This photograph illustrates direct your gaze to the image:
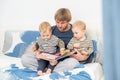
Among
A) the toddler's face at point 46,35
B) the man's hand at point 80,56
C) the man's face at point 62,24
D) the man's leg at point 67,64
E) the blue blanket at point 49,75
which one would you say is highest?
the man's face at point 62,24

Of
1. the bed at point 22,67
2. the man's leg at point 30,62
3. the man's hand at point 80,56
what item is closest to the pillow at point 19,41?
the bed at point 22,67

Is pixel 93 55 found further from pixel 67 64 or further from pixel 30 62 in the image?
pixel 30 62

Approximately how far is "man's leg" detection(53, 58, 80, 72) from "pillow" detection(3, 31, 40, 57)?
564mm

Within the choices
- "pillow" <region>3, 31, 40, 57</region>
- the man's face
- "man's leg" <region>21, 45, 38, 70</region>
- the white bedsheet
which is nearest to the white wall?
"pillow" <region>3, 31, 40, 57</region>

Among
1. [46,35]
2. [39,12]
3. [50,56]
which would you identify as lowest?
[50,56]

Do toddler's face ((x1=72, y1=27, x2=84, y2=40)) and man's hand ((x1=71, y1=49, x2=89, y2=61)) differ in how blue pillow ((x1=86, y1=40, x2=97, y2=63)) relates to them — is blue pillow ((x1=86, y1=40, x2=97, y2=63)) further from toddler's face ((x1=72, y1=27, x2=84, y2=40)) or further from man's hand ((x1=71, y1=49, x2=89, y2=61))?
toddler's face ((x1=72, y1=27, x2=84, y2=40))

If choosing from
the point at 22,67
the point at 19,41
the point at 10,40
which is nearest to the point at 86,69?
the point at 22,67

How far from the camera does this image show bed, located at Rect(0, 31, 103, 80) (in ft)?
5.28

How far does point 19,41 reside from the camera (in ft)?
→ 7.38

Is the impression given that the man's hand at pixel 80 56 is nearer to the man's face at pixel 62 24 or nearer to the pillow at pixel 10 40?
the man's face at pixel 62 24

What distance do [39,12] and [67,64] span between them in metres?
0.78

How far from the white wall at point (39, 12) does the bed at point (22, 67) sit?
0.48 feet

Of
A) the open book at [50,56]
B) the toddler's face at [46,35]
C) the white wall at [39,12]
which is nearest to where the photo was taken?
the open book at [50,56]

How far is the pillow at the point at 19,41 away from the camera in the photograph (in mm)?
2223
